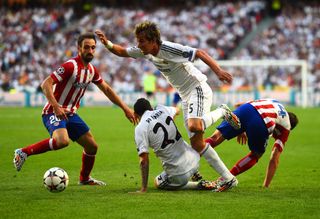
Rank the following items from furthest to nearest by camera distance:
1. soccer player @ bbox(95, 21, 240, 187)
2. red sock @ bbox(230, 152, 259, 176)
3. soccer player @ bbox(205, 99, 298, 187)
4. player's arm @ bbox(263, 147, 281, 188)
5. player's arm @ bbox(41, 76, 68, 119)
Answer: red sock @ bbox(230, 152, 259, 176), player's arm @ bbox(263, 147, 281, 188), soccer player @ bbox(205, 99, 298, 187), player's arm @ bbox(41, 76, 68, 119), soccer player @ bbox(95, 21, 240, 187)

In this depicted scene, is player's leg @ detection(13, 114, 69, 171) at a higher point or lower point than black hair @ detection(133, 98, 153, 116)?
lower

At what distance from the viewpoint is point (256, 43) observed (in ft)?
134

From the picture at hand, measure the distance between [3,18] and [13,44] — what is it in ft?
11.8

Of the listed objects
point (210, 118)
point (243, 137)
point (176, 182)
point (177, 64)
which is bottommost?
point (176, 182)

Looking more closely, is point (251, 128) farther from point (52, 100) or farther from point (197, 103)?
point (52, 100)

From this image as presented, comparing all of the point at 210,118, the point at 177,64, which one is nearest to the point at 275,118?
the point at 210,118

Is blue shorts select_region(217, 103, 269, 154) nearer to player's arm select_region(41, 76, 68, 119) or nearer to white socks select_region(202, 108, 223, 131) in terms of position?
white socks select_region(202, 108, 223, 131)

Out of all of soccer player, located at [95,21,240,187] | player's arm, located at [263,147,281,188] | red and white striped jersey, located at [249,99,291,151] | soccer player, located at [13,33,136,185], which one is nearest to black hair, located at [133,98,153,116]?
soccer player, located at [95,21,240,187]

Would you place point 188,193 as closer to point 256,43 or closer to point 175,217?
point 175,217

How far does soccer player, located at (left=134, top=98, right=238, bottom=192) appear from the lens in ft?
30.7

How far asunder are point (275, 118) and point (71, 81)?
3.14 metres

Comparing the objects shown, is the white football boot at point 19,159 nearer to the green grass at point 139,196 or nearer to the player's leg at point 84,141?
the green grass at point 139,196

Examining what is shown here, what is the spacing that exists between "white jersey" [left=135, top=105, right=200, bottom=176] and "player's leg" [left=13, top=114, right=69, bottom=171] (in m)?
1.33

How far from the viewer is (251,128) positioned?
10086 millimetres
